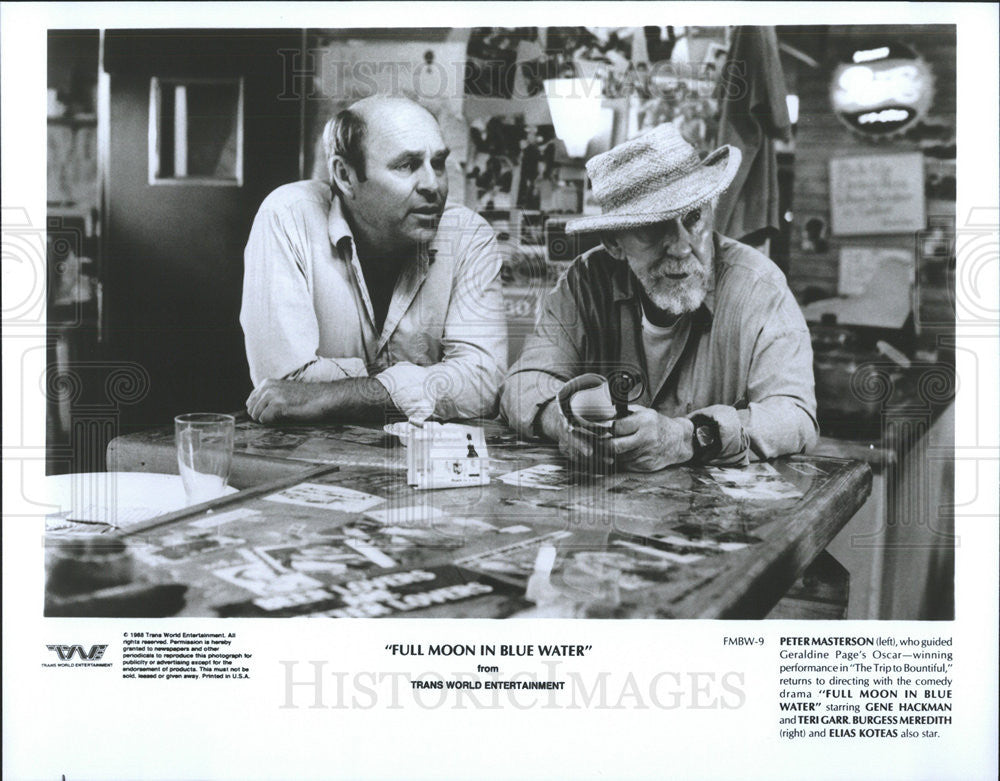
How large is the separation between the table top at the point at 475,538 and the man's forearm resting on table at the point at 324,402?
112 millimetres

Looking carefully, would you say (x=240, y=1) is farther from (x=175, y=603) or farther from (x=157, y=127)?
(x=175, y=603)

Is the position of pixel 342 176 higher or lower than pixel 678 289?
higher

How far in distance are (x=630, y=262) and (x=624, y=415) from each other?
36 centimetres

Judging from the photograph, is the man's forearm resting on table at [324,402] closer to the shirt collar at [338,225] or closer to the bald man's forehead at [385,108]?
the shirt collar at [338,225]

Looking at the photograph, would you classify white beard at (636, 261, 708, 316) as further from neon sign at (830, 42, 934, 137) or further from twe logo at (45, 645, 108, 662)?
twe logo at (45, 645, 108, 662)

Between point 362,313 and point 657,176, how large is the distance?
2.48ft

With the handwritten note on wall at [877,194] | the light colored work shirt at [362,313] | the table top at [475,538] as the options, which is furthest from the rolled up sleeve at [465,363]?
the handwritten note on wall at [877,194]

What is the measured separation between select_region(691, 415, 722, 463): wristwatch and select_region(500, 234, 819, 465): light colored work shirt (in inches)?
1.3

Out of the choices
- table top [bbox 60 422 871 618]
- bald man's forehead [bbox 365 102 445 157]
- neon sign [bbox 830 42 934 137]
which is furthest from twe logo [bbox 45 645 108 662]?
neon sign [bbox 830 42 934 137]

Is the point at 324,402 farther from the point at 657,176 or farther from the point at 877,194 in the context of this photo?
the point at 877,194

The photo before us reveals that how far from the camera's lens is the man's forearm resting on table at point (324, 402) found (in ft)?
6.95

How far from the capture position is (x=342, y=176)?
213 centimetres

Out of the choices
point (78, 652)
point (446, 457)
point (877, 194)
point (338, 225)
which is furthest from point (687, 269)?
point (78, 652)

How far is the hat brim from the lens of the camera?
2.04 meters
